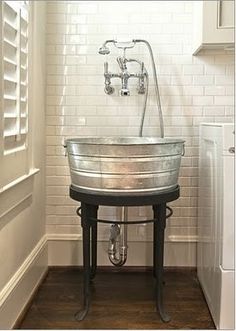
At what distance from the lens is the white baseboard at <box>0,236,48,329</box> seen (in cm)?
156

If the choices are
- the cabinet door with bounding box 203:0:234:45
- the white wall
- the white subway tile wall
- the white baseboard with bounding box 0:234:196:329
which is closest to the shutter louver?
the white wall

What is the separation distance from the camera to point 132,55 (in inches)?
89.1

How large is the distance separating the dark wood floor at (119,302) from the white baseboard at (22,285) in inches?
2.4

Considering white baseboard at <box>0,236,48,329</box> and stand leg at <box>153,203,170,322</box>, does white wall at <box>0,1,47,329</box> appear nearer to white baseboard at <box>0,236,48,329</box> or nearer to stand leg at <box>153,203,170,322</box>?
white baseboard at <box>0,236,48,329</box>

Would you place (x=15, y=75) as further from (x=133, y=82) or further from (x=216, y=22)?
(x=216, y=22)

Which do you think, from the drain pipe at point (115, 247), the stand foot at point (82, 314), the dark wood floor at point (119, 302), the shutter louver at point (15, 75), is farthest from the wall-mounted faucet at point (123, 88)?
the shutter louver at point (15, 75)

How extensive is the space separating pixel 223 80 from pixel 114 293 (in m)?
1.23

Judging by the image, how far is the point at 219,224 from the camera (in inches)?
65.8

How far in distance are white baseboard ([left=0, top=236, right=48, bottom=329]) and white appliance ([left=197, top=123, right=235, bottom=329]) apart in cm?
79

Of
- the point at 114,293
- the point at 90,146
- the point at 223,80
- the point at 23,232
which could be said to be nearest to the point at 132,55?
the point at 223,80

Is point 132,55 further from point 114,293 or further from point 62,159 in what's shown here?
point 114,293

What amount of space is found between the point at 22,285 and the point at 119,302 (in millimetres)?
450

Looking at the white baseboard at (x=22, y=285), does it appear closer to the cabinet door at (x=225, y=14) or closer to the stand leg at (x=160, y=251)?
the stand leg at (x=160, y=251)

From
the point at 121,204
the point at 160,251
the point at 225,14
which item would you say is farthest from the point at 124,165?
the point at 225,14
